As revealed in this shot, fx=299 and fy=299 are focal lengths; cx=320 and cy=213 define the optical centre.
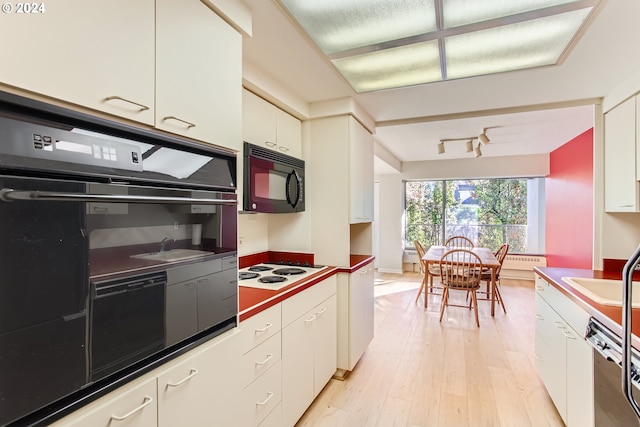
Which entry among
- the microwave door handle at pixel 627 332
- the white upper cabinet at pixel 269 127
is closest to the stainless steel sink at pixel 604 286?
the microwave door handle at pixel 627 332

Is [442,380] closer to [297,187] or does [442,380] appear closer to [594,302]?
[594,302]

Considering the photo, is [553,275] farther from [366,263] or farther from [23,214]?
[23,214]

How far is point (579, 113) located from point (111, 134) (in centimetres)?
367

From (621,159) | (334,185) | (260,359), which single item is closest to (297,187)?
(334,185)

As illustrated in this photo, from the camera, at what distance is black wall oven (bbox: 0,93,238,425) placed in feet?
2.11

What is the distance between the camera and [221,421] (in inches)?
47.1

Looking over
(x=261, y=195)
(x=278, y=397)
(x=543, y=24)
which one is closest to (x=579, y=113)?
(x=543, y=24)

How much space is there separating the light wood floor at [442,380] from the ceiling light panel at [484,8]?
7.60ft

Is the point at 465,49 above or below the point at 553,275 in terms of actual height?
above

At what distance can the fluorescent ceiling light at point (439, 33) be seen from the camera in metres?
1.35

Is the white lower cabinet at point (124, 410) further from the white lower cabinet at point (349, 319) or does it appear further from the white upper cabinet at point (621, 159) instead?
the white upper cabinet at point (621, 159)

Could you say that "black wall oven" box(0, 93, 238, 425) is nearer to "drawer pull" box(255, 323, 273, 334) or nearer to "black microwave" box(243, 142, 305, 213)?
"drawer pull" box(255, 323, 273, 334)

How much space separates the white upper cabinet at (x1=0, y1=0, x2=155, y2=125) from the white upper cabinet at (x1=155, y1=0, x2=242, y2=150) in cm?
5

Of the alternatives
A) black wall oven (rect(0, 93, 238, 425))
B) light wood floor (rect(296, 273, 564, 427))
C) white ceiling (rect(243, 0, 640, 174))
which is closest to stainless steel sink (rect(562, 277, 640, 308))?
light wood floor (rect(296, 273, 564, 427))
